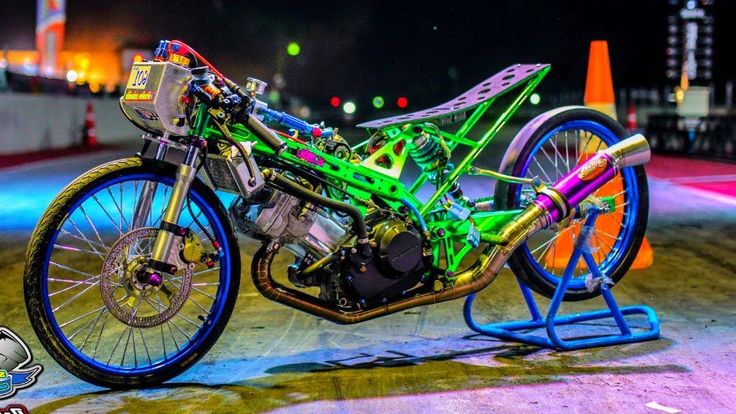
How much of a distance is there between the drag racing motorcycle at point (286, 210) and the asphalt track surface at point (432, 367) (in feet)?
0.80

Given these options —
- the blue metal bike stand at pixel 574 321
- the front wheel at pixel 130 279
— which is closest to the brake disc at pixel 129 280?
the front wheel at pixel 130 279

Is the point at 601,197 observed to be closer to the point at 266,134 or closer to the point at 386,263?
the point at 386,263

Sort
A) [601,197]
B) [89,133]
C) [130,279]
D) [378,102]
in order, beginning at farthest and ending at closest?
[378,102], [89,133], [601,197], [130,279]

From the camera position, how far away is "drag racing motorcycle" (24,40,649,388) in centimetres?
398

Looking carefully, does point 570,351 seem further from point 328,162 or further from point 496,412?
point 328,162

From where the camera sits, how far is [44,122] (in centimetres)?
2205

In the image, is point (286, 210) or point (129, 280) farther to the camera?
point (286, 210)

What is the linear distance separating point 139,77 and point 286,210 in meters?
0.87

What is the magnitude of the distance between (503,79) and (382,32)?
143ft

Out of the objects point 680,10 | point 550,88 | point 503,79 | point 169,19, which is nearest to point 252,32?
point 169,19

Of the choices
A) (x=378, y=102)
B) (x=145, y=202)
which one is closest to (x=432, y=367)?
(x=145, y=202)

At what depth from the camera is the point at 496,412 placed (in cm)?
376

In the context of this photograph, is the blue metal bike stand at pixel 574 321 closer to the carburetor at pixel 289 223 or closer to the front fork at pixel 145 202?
the carburetor at pixel 289 223

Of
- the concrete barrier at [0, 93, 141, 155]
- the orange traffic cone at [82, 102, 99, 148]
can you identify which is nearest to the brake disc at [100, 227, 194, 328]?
the concrete barrier at [0, 93, 141, 155]
